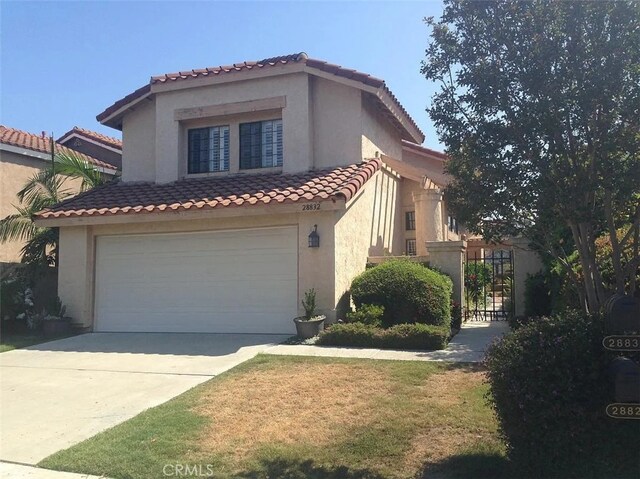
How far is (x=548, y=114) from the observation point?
471 centimetres

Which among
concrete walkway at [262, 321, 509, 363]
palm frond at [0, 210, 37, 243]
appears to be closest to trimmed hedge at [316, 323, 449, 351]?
concrete walkway at [262, 321, 509, 363]

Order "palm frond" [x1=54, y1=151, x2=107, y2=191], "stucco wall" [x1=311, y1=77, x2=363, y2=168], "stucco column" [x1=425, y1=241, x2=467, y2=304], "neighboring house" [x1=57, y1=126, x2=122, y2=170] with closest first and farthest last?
"stucco column" [x1=425, y1=241, x2=467, y2=304] < "stucco wall" [x1=311, y1=77, x2=363, y2=168] < "palm frond" [x1=54, y1=151, x2=107, y2=191] < "neighboring house" [x1=57, y1=126, x2=122, y2=170]

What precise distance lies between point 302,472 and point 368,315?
A: 21.0 ft

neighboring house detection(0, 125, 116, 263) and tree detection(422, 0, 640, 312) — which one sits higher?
neighboring house detection(0, 125, 116, 263)

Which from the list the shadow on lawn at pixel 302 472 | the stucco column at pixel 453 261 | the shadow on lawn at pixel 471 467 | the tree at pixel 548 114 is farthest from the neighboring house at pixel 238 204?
the shadow on lawn at pixel 471 467

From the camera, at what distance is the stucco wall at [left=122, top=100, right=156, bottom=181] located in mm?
15880

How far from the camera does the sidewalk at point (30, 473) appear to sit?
16.6ft

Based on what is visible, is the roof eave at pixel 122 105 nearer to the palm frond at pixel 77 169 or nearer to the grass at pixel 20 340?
the palm frond at pixel 77 169

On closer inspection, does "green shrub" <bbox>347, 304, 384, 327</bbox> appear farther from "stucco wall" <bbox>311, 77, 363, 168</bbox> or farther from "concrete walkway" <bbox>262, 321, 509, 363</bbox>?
"stucco wall" <bbox>311, 77, 363, 168</bbox>

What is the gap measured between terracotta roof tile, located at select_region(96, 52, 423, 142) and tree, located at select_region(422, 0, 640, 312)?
320 inches

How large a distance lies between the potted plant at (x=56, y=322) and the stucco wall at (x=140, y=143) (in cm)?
439

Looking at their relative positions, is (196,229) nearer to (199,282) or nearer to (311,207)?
(199,282)

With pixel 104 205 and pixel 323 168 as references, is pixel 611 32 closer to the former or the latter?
pixel 323 168

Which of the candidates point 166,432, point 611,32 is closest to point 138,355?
point 166,432
